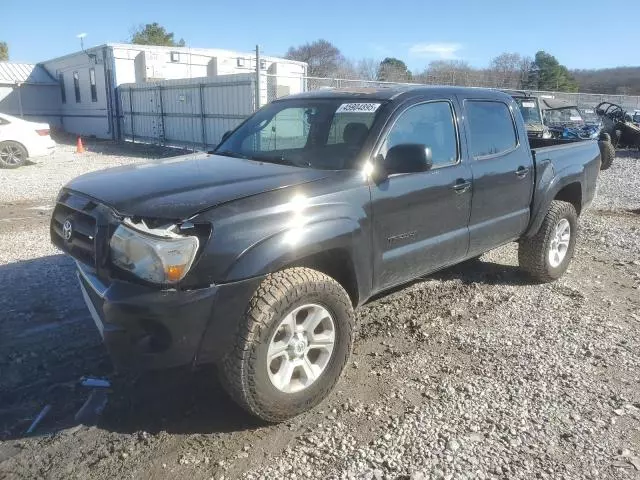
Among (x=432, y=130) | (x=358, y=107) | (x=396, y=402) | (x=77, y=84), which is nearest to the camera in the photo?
(x=396, y=402)

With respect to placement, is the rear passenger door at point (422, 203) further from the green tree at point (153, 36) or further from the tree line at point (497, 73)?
the green tree at point (153, 36)

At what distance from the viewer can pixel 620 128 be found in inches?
762

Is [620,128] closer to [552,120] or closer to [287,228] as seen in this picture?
[552,120]

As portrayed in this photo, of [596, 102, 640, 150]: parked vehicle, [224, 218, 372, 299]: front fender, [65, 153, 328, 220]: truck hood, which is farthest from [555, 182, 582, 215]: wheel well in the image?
[596, 102, 640, 150]: parked vehicle

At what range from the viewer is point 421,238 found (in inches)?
151

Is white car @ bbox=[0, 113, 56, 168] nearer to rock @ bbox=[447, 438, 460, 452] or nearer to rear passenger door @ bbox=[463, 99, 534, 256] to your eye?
rear passenger door @ bbox=[463, 99, 534, 256]

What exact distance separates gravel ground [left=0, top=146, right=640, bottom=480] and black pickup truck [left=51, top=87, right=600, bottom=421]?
0.31 metres

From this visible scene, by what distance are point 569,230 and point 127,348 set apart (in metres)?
4.73

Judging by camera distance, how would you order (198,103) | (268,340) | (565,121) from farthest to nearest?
(565,121) → (198,103) → (268,340)

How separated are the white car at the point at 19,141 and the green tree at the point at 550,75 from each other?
48195mm

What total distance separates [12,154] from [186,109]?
6024 mm

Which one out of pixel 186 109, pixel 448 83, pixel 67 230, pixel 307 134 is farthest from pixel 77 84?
pixel 67 230

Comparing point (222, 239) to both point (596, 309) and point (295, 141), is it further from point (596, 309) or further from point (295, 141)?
point (596, 309)

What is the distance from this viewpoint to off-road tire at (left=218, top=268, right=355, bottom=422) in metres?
2.78
